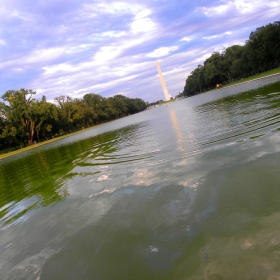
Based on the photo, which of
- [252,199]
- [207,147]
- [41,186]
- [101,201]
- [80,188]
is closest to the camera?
[252,199]

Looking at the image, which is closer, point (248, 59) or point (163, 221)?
point (163, 221)

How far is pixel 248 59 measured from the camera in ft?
298

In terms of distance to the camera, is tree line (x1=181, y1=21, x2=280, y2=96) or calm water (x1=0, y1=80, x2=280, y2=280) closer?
calm water (x1=0, y1=80, x2=280, y2=280)

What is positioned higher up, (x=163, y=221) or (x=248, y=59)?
(x=248, y=59)

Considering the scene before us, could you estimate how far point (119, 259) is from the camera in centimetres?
431

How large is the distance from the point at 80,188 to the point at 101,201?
2158 mm

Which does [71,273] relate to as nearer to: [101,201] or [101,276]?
[101,276]

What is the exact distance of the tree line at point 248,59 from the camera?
71.8 metres

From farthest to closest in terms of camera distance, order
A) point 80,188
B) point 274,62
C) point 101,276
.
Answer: point 274,62 < point 80,188 < point 101,276

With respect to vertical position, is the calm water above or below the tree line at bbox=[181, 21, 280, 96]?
below

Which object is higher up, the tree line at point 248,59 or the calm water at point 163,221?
the tree line at point 248,59

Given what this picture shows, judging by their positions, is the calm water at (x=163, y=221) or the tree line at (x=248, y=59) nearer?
the calm water at (x=163, y=221)

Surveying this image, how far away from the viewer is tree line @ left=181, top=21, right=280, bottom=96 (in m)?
71.8

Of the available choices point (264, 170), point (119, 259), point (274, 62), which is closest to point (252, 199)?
point (264, 170)
